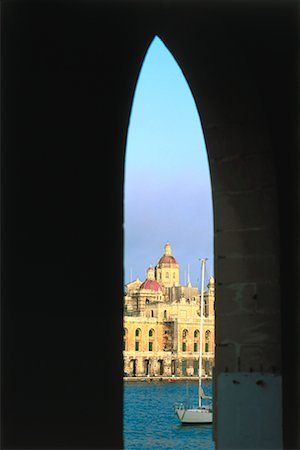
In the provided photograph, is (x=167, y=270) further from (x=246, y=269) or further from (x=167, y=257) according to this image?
(x=246, y=269)

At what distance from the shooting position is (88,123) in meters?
2.31

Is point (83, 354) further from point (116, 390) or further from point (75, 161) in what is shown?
point (75, 161)

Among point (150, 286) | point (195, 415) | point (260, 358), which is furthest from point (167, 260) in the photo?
point (260, 358)

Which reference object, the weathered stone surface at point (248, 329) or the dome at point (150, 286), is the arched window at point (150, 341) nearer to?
the dome at point (150, 286)

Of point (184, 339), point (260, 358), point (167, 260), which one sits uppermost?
point (167, 260)

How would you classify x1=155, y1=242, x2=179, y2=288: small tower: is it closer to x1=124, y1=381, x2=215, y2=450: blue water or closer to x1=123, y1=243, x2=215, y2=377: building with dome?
x1=123, y1=243, x2=215, y2=377: building with dome

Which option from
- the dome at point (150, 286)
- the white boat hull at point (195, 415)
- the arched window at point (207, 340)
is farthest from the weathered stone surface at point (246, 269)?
the dome at point (150, 286)

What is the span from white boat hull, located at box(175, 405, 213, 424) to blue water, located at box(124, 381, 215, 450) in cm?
49

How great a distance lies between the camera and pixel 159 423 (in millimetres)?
44562

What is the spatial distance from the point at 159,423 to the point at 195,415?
19.3 feet

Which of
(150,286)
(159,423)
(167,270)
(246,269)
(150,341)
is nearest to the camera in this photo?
(246,269)

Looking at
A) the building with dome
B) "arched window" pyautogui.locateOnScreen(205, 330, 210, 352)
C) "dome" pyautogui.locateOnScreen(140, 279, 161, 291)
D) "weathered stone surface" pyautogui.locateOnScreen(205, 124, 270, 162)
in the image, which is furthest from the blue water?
"weathered stone surface" pyautogui.locateOnScreen(205, 124, 270, 162)

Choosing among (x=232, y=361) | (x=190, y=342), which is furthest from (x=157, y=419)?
(x=232, y=361)

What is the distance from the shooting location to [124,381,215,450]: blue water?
3603 cm
